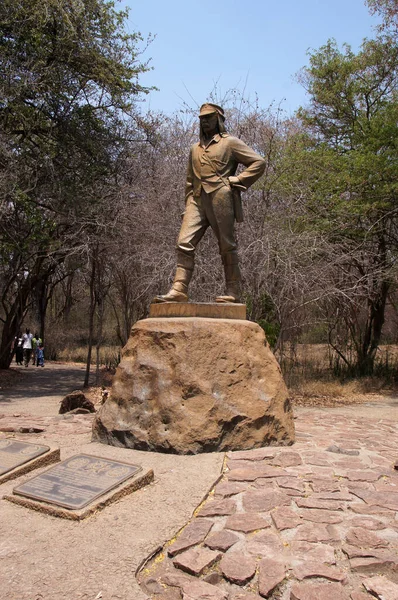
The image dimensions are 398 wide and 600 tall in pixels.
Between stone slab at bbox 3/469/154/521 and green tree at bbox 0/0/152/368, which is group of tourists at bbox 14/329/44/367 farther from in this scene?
stone slab at bbox 3/469/154/521

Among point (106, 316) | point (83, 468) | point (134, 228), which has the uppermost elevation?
point (134, 228)

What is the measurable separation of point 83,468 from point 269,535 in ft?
4.47

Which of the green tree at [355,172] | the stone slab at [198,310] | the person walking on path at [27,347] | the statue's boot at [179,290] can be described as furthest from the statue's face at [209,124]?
the person walking on path at [27,347]

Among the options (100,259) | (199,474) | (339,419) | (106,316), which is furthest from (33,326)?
(199,474)

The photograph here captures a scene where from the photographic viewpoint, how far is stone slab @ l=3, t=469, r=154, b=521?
9.77 feet

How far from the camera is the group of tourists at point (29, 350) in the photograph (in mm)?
17812

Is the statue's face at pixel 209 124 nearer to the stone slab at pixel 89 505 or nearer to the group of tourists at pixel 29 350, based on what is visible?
the stone slab at pixel 89 505

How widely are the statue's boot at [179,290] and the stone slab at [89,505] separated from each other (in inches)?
78.0

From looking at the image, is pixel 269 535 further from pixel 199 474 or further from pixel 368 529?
pixel 199 474

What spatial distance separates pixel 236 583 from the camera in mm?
2441

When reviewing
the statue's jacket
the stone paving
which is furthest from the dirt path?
the statue's jacket

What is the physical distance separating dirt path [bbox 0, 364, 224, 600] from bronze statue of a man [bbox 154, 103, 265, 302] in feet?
5.98

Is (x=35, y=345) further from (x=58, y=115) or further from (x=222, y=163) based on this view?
(x=222, y=163)

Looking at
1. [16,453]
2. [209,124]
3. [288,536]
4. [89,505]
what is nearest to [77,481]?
[89,505]
